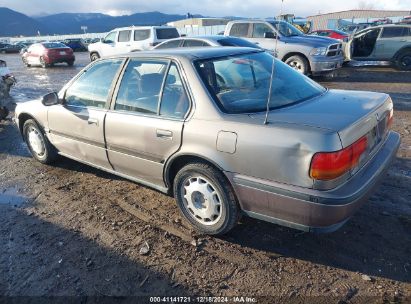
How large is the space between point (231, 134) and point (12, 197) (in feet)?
9.88

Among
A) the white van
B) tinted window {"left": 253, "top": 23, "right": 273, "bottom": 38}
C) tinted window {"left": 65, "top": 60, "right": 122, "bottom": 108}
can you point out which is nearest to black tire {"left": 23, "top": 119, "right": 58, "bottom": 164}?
tinted window {"left": 65, "top": 60, "right": 122, "bottom": 108}

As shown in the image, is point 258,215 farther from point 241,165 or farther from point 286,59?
point 286,59

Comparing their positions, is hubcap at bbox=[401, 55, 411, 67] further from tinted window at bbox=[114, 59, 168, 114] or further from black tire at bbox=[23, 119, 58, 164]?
black tire at bbox=[23, 119, 58, 164]

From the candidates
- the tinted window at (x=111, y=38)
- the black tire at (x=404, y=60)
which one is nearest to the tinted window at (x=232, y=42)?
the black tire at (x=404, y=60)

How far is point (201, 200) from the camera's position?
10.8 ft

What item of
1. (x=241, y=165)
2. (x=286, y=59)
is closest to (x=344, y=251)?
(x=241, y=165)

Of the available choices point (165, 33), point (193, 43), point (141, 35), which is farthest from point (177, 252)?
point (165, 33)

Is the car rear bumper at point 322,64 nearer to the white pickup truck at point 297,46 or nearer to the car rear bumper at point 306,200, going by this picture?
the white pickup truck at point 297,46

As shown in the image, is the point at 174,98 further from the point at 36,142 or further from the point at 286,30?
the point at 286,30

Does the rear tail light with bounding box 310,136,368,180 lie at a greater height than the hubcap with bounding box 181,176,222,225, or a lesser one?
greater

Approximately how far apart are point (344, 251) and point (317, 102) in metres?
1.29

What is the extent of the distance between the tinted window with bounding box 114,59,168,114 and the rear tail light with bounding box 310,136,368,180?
159 cm

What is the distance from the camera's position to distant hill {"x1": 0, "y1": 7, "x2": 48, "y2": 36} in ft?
487

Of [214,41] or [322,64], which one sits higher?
[214,41]
